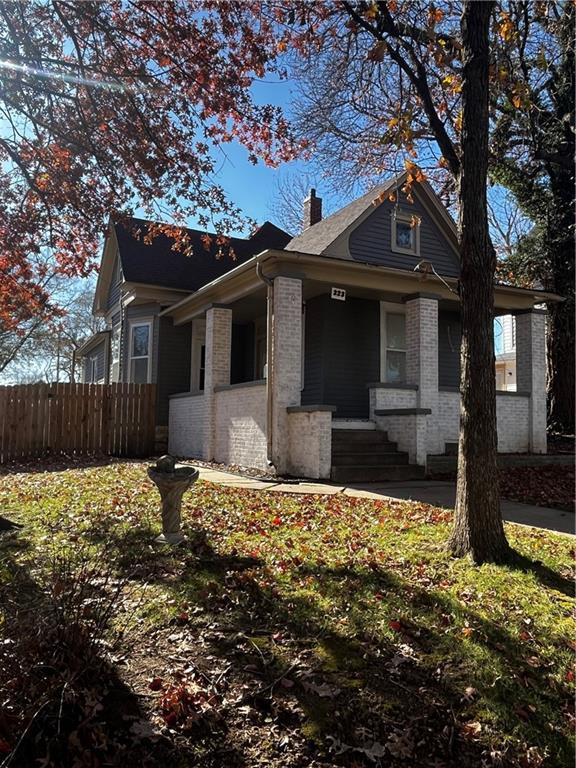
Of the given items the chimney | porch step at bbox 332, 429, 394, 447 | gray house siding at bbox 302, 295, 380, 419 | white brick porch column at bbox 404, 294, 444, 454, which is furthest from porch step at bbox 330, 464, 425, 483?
the chimney

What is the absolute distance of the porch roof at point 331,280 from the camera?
9.40m

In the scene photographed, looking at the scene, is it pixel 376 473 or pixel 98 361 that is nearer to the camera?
pixel 376 473

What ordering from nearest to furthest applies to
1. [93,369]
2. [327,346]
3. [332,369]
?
1. [327,346]
2. [332,369]
3. [93,369]

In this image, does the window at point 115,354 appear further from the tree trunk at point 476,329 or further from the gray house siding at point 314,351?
the tree trunk at point 476,329

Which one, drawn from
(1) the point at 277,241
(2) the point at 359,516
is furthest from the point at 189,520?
(1) the point at 277,241

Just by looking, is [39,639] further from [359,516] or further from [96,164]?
[96,164]

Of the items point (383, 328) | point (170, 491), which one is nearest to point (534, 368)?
point (383, 328)

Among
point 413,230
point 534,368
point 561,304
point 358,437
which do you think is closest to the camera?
point 358,437

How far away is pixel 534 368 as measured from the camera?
12383 millimetres

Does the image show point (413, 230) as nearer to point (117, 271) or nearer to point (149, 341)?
point (149, 341)

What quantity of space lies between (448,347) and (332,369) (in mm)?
3466

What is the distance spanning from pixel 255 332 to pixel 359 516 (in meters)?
9.04

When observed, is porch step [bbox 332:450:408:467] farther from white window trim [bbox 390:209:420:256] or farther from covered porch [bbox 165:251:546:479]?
white window trim [bbox 390:209:420:256]

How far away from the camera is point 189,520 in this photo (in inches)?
225
